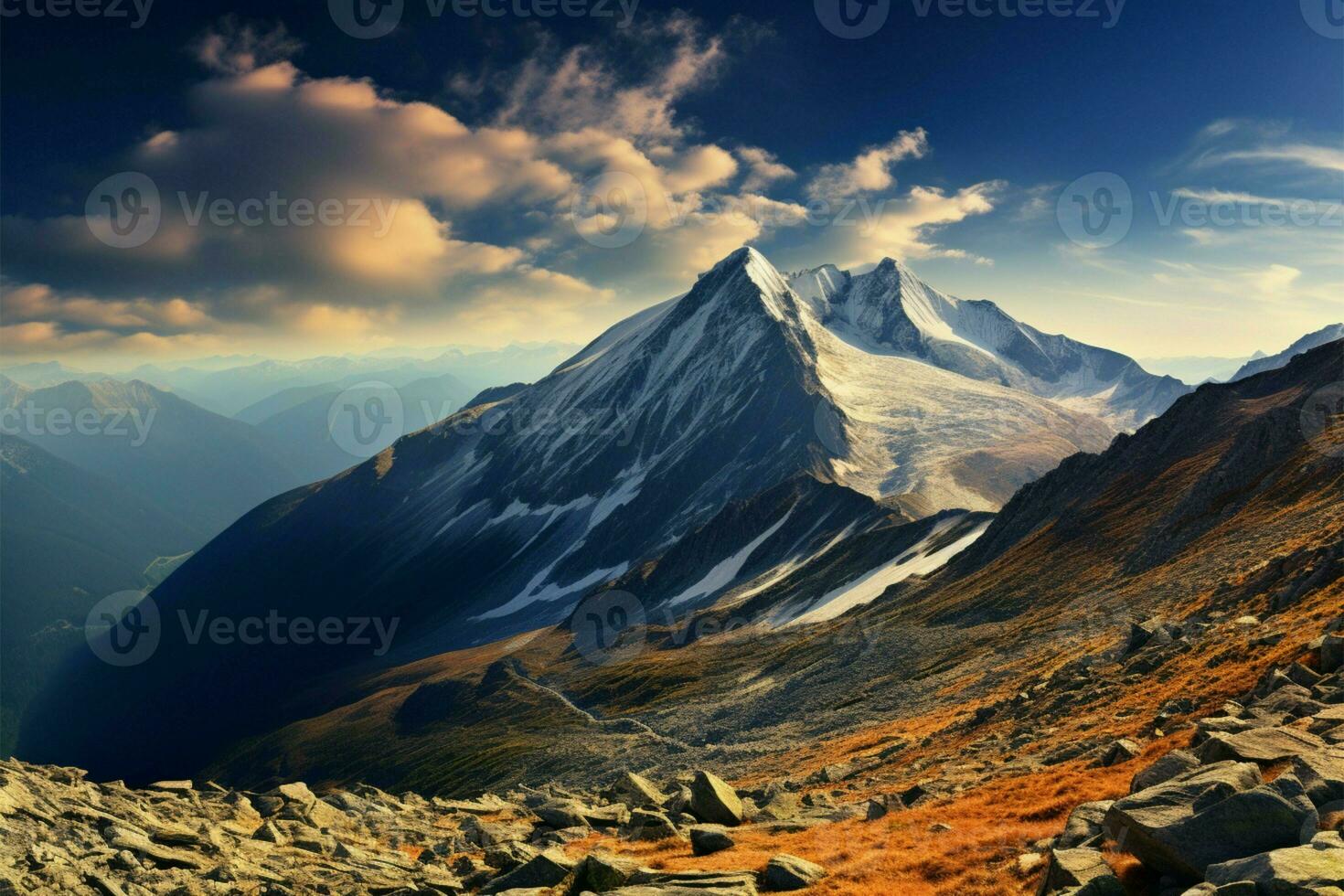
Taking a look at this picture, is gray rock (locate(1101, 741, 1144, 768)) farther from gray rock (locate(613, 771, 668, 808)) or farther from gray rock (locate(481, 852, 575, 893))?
gray rock (locate(613, 771, 668, 808))

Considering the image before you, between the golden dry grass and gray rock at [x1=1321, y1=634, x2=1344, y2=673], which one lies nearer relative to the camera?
the golden dry grass

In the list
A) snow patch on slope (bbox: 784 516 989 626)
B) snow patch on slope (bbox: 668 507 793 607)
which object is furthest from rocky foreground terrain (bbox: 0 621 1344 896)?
snow patch on slope (bbox: 668 507 793 607)

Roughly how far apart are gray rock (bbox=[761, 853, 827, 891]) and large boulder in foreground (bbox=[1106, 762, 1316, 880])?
7967 mm

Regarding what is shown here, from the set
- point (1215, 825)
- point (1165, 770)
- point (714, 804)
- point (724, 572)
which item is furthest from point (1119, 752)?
point (724, 572)

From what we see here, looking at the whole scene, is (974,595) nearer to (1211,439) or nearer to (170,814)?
(1211,439)

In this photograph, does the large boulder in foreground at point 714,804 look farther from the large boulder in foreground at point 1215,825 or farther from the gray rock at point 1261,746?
the large boulder in foreground at point 1215,825

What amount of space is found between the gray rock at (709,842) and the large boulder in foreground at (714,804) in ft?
12.5

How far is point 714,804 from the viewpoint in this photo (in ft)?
92.7

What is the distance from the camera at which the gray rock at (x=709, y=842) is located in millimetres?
23625

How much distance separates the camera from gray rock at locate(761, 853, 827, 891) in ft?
62.8

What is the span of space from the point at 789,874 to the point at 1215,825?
10010 mm

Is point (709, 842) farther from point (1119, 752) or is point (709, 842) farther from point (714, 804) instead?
point (1119, 752)

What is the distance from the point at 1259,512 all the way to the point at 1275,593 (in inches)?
970

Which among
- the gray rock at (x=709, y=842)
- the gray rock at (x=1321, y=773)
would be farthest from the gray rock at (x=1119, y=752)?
the gray rock at (x=709, y=842)
